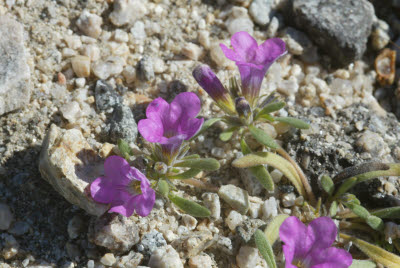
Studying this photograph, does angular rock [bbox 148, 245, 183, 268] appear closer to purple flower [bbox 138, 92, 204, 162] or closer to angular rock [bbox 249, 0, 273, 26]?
purple flower [bbox 138, 92, 204, 162]

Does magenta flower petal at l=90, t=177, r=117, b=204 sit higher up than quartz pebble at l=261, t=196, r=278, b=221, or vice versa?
magenta flower petal at l=90, t=177, r=117, b=204

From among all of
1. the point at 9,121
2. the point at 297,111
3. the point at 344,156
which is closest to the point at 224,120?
the point at 297,111

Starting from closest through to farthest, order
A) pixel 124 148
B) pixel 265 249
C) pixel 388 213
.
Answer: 1. pixel 265 249
2. pixel 124 148
3. pixel 388 213

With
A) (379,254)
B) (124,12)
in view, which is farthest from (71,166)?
(379,254)

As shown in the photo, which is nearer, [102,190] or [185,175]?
[102,190]

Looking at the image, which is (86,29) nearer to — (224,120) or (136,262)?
(224,120)

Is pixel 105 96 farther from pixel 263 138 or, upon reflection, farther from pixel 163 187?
pixel 263 138

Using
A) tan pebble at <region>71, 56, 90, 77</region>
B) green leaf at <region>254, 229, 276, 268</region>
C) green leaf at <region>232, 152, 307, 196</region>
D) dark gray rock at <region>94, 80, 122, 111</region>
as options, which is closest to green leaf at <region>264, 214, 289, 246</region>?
green leaf at <region>254, 229, 276, 268</region>
